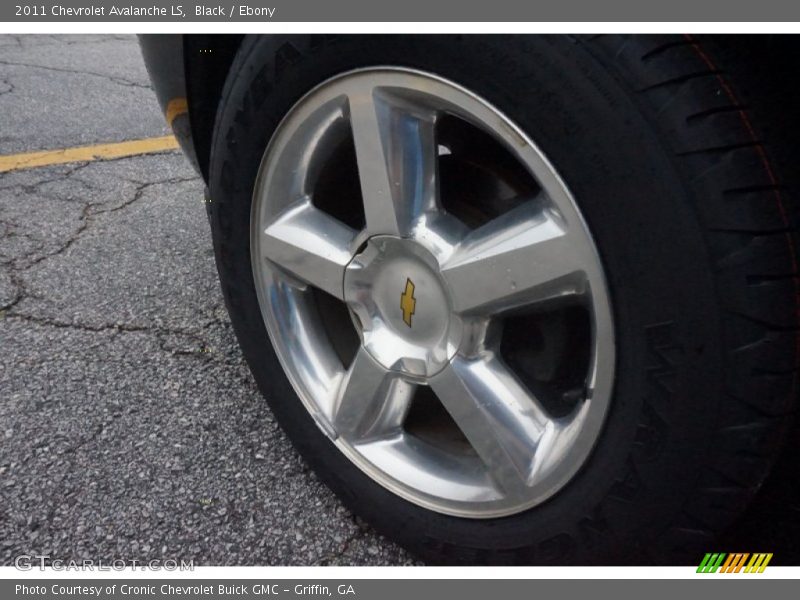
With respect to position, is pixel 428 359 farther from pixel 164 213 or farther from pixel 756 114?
pixel 164 213

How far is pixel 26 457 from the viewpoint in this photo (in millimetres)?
1493

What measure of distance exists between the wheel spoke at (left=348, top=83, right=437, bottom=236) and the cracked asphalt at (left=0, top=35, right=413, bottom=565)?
577 millimetres

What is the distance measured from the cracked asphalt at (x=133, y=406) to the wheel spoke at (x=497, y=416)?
0.31 m

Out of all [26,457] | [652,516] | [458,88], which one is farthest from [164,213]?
[652,516]

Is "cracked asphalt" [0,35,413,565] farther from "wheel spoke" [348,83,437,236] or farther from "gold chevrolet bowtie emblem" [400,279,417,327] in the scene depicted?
"wheel spoke" [348,83,437,236]

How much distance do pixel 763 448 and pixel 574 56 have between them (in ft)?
1.63

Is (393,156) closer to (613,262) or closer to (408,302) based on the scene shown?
(408,302)

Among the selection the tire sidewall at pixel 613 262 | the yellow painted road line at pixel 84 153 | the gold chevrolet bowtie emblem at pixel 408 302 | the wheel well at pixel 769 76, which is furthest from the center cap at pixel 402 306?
the yellow painted road line at pixel 84 153

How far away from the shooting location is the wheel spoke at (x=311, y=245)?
124 centimetres

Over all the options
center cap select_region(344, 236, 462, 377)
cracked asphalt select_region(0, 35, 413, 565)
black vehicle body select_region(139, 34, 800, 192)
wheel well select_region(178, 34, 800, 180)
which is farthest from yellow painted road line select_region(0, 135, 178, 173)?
wheel well select_region(178, 34, 800, 180)

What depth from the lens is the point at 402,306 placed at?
1182 mm

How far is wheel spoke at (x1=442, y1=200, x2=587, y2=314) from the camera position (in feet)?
3.05

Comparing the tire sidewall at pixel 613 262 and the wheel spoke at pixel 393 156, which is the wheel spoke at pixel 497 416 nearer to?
the tire sidewall at pixel 613 262

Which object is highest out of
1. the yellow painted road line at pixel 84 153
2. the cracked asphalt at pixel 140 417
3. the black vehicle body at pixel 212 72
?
the black vehicle body at pixel 212 72
